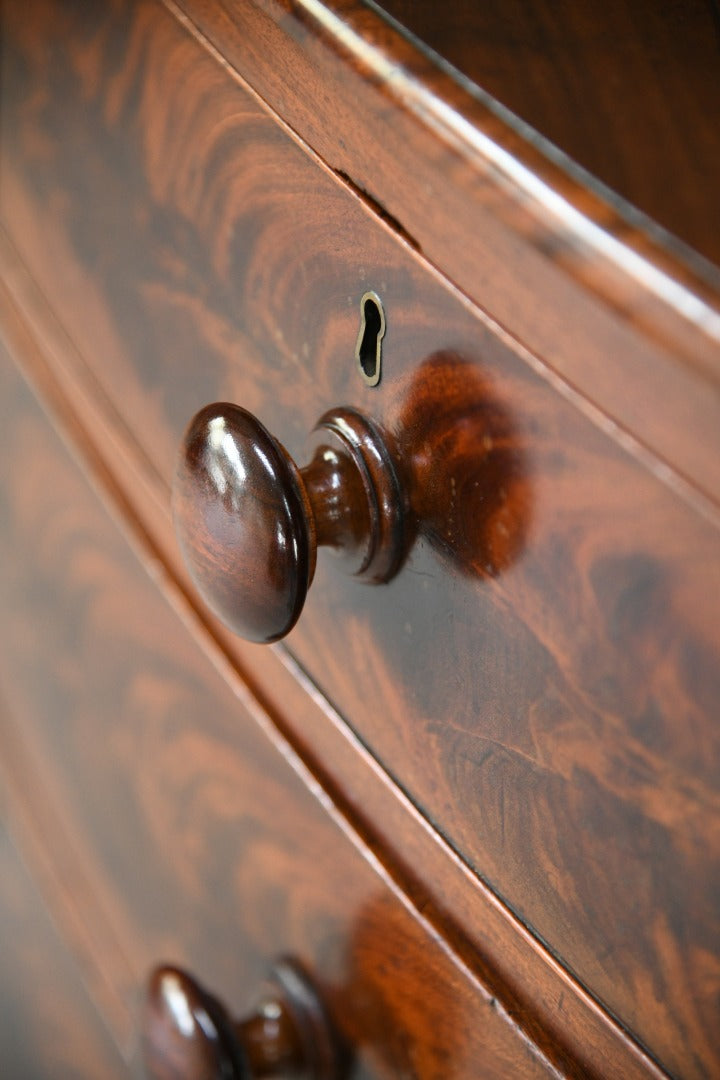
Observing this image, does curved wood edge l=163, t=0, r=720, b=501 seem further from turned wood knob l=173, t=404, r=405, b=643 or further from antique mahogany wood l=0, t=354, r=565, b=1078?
antique mahogany wood l=0, t=354, r=565, b=1078

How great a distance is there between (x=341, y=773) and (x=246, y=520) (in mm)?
117

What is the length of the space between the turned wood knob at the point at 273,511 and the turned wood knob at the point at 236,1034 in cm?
15

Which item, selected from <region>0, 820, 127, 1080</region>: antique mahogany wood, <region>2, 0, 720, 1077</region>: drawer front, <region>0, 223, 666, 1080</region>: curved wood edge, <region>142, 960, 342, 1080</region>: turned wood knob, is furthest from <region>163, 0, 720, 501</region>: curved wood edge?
<region>0, 820, 127, 1080</region>: antique mahogany wood

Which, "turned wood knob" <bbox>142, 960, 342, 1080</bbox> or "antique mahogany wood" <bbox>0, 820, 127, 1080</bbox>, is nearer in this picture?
"turned wood knob" <bbox>142, 960, 342, 1080</bbox>

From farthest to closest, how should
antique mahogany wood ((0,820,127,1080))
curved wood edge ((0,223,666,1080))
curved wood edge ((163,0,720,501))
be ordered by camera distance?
antique mahogany wood ((0,820,127,1080)) < curved wood edge ((0,223,666,1080)) < curved wood edge ((163,0,720,501))

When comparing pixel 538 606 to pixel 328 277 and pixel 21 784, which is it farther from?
pixel 21 784

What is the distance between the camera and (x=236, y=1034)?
36 centimetres

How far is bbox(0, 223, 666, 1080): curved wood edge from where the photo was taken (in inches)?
10.8

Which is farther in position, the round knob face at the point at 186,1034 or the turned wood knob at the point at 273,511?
the round knob face at the point at 186,1034

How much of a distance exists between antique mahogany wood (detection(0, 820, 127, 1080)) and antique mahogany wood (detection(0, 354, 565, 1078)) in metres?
0.04

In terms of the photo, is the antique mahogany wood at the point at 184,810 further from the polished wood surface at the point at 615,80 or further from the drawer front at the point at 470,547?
the polished wood surface at the point at 615,80

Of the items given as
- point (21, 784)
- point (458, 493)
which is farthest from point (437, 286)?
point (21, 784)

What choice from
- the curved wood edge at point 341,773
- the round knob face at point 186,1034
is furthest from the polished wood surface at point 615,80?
the round knob face at point 186,1034

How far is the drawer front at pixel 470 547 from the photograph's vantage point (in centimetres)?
20
